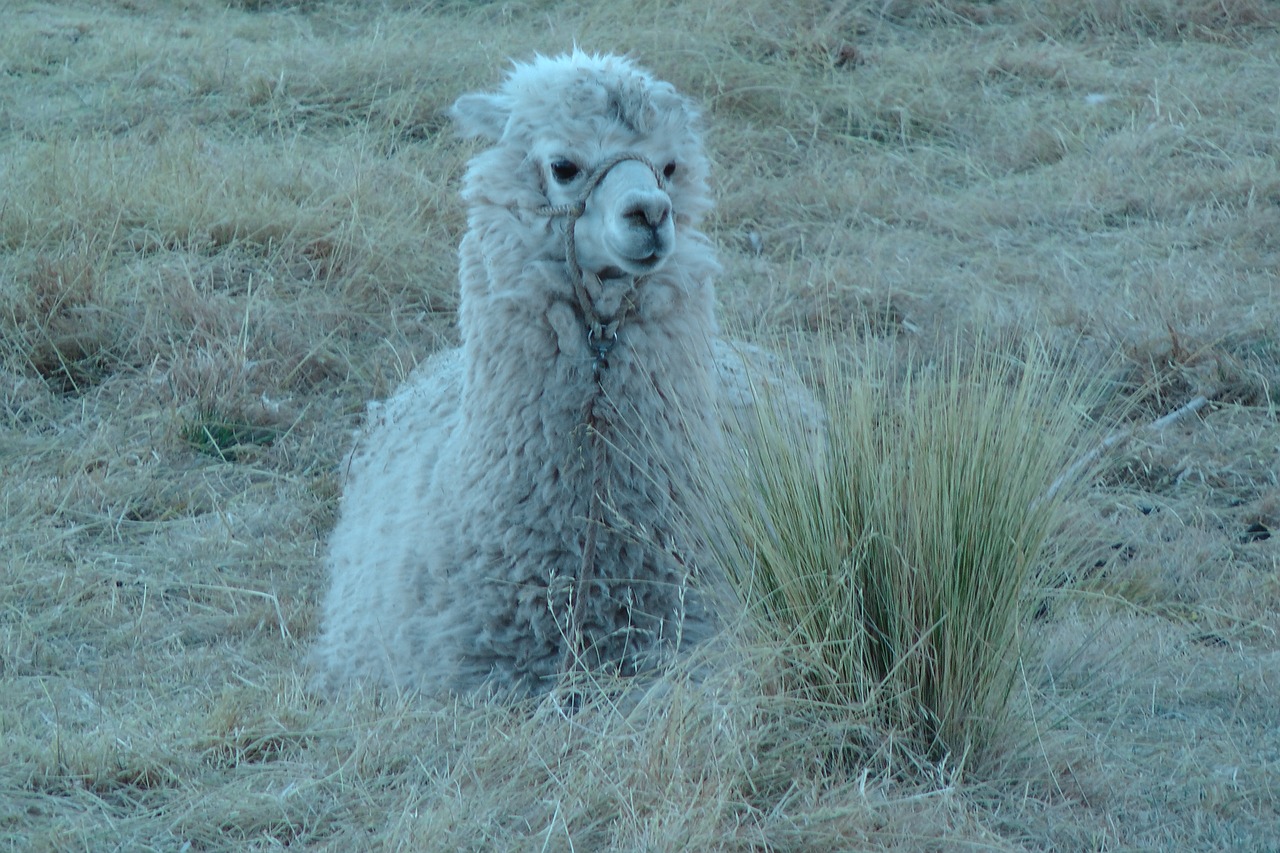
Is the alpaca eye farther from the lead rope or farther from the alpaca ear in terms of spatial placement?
the alpaca ear

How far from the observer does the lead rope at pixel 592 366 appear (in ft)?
11.6

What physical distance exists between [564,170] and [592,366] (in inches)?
19.5

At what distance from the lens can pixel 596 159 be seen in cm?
365

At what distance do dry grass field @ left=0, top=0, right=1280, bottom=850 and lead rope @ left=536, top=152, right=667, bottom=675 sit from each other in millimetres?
346

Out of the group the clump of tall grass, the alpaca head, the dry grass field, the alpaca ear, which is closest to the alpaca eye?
the alpaca head

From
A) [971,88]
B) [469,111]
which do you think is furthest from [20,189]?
[971,88]

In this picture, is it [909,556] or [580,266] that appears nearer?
[909,556]

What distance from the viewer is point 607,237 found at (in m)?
3.47

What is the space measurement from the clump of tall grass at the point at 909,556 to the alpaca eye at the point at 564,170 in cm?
94

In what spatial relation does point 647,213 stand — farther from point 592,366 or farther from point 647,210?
Answer: point 592,366

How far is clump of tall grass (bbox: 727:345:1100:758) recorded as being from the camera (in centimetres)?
285

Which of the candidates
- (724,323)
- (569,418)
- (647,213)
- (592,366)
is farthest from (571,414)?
(724,323)

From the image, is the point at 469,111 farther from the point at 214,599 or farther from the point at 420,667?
the point at 214,599

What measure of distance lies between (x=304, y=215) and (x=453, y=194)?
0.87 metres
